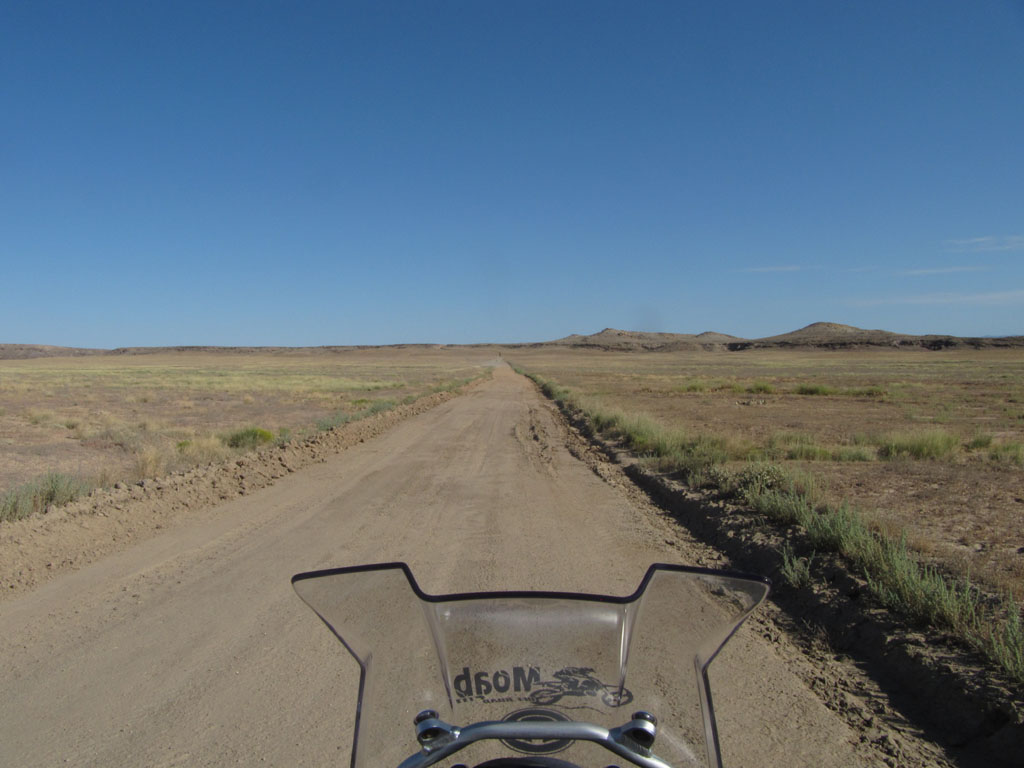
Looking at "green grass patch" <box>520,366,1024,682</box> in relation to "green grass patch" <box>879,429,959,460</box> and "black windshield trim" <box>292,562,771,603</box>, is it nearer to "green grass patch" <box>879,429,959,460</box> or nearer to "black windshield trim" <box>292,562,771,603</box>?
"green grass patch" <box>879,429,959,460</box>

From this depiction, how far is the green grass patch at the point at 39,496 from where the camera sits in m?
8.96

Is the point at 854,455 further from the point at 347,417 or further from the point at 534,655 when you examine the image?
the point at 347,417

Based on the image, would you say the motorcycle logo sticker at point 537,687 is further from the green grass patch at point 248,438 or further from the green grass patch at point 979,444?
the green grass patch at point 979,444

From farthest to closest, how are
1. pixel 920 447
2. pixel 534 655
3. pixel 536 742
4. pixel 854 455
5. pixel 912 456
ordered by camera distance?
pixel 920 447 → pixel 912 456 → pixel 854 455 → pixel 534 655 → pixel 536 742

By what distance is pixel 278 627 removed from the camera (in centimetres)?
526

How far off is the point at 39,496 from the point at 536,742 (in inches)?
397

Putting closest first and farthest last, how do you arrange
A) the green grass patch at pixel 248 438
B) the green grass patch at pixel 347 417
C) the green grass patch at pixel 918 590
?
the green grass patch at pixel 918 590, the green grass patch at pixel 248 438, the green grass patch at pixel 347 417

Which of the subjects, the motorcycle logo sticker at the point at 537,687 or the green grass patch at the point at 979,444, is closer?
the motorcycle logo sticker at the point at 537,687

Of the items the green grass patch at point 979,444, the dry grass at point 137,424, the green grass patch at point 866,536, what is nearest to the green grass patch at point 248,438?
the dry grass at point 137,424

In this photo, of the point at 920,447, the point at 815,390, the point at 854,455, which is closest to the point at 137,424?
the point at 854,455

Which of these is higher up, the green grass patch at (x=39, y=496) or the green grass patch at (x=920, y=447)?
the green grass patch at (x=39, y=496)

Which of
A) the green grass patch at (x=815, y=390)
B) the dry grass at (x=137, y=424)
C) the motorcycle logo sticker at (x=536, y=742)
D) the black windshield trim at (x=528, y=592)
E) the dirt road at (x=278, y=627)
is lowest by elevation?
the green grass patch at (x=815, y=390)

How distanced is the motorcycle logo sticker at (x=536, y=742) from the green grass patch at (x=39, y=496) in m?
9.05

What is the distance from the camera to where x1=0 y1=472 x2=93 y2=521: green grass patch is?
8961mm
